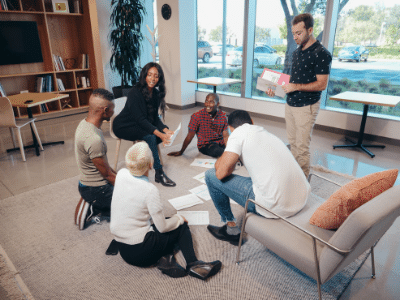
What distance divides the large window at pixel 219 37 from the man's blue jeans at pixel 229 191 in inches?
164

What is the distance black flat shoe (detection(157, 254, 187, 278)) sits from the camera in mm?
1718

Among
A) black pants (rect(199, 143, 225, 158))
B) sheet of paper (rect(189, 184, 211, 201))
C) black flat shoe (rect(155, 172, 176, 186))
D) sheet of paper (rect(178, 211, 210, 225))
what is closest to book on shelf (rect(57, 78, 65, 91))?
black pants (rect(199, 143, 225, 158))

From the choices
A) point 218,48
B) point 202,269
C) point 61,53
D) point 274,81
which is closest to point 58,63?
point 61,53

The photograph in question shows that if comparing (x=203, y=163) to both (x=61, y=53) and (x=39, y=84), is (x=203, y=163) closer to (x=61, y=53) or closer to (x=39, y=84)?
(x=39, y=84)

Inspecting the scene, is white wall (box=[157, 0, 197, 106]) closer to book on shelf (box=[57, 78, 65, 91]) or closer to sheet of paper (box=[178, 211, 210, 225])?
book on shelf (box=[57, 78, 65, 91])

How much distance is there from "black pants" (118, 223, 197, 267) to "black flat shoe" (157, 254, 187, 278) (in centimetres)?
4

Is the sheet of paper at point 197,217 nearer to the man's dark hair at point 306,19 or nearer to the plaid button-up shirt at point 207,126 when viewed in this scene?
the plaid button-up shirt at point 207,126

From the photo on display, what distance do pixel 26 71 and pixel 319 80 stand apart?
5194 mm

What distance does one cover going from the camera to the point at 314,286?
1.67 meters

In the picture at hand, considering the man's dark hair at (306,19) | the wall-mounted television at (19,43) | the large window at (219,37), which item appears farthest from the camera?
the large window at (219,37)

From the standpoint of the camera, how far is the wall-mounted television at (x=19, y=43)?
479 centimetres

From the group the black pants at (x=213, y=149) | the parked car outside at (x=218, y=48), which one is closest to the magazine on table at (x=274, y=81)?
the black pants at (x=213, y=149)

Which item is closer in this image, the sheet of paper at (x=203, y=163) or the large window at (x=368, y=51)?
the sheet of paper at (x=203, y=163)

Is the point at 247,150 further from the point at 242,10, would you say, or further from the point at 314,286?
the point at 242,10
